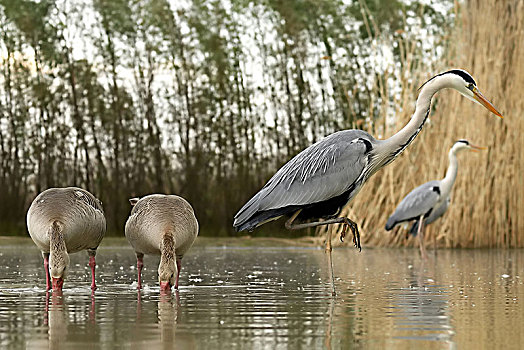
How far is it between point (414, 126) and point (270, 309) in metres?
2.55

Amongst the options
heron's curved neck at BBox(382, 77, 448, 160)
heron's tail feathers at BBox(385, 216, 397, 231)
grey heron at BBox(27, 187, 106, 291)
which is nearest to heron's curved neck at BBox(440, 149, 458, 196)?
heron's tail feathers at BBox(385, 216, 397, 231)

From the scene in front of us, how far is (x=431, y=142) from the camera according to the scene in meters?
14.8

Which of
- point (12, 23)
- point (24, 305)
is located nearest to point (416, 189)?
point (12, 23)

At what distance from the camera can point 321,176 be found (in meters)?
6.92

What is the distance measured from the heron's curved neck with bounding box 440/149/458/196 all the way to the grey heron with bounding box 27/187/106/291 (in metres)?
7.60

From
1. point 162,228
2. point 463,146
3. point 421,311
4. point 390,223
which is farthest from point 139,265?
point 463,146

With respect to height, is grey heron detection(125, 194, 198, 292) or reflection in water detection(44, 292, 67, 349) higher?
grey heron detection(125, 194, 198, 292)

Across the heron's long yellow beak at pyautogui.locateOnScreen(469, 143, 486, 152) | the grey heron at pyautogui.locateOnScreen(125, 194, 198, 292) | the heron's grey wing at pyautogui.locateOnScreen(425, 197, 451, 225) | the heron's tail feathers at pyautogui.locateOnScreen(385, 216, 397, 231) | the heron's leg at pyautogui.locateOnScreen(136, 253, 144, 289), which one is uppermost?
the heron's long yellow beak at pyautogui.locateOnScreen(469, 143, 486, 152)

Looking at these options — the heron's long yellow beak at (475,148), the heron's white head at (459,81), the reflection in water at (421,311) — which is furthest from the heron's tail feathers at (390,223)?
the reflection in water at (421,311)

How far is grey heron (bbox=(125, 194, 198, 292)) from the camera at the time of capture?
21.2 feet

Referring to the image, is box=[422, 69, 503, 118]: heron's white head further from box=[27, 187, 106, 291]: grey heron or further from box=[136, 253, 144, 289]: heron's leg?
box=[27, 187, 106, 291]: grey heron

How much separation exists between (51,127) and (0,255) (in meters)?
5.99

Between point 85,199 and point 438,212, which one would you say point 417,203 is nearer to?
point 438,212

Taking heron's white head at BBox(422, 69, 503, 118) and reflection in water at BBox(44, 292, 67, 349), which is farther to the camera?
heron's white head at BBox(422, 69, 503, 118)
